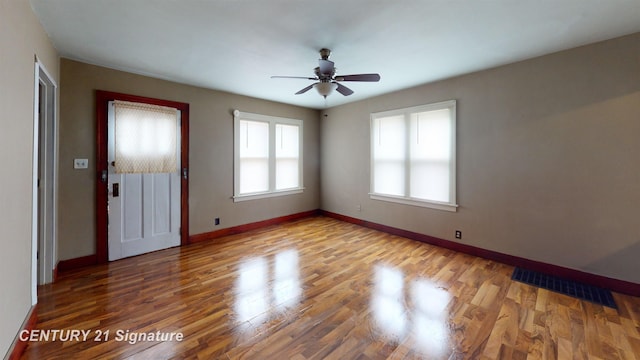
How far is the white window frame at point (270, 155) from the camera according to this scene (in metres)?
4.64

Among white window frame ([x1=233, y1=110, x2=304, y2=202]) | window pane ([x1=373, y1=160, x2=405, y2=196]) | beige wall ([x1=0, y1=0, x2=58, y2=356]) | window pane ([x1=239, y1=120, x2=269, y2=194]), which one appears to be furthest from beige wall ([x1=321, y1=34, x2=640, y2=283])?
beige wall ([x1=0, y1=0, x2=58, y2=356])

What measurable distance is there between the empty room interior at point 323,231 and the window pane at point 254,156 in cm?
7

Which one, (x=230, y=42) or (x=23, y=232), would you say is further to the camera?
(x=230, y=42)

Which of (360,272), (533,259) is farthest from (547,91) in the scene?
(360,272)

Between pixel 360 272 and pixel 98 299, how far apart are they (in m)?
2.74

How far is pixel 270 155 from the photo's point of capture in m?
5.20

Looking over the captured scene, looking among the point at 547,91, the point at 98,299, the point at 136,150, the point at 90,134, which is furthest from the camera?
the point at 136,150

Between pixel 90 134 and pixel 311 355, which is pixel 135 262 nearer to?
pixel 90 134

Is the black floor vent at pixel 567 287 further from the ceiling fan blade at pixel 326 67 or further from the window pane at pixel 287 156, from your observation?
the window pane at pixel 287 156

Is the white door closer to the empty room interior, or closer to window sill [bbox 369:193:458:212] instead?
the empty room interior

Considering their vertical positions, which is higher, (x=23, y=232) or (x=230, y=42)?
(x=230, y=42)

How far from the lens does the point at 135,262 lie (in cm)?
334

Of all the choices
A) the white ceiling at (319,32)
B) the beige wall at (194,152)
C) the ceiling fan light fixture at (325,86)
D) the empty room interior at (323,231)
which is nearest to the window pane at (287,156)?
the beige wall at (194,152)

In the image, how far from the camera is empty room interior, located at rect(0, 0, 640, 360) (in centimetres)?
191
